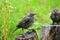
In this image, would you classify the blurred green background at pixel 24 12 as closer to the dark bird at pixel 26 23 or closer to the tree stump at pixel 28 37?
the dark bird at pixel 26 23

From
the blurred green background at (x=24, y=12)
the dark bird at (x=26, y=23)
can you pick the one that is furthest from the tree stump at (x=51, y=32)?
the blurred green background at (x=24, y=12)

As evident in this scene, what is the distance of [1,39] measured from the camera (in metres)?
6.83

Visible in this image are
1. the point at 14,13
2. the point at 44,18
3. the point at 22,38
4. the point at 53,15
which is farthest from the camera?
the point at 44,18

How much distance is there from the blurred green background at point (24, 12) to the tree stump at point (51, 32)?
95 cm

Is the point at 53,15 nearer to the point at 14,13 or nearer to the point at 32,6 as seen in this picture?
the point at 14,13

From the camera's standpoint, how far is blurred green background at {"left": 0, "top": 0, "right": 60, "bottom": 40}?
275 inches

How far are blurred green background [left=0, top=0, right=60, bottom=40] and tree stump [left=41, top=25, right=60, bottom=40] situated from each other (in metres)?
0.95

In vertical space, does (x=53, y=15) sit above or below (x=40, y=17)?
above

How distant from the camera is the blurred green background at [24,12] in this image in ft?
22.9

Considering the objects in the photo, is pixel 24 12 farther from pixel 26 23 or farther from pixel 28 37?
pixel 28 37

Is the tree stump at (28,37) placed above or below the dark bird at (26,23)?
below

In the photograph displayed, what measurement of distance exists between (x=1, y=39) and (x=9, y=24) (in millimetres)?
445

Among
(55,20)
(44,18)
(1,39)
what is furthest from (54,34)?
(44,18)

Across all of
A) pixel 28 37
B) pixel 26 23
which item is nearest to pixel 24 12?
pixel 26 23
